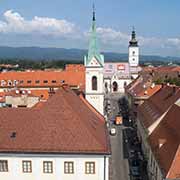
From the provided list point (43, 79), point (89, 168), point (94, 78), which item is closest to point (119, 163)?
point (94, 78)

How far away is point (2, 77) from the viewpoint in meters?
108

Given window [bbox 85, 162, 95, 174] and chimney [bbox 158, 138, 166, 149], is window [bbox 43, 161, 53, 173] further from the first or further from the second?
chimney [bbox 158, 138, 166, 149]

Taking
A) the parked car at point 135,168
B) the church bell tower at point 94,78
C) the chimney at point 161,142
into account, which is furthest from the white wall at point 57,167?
the church bell tower at point 94,78

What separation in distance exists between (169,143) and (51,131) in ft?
41.6

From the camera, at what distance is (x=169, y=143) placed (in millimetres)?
36969

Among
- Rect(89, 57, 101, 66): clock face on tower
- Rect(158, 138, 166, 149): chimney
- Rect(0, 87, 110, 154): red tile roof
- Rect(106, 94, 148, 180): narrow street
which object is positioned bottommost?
Rect(106, 94, 148, 180): narrow street

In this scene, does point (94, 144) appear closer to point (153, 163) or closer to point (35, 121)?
point (35, 121)

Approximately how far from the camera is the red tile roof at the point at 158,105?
50531 millimetres

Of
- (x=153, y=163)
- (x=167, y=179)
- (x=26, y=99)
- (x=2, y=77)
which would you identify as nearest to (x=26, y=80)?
(x=2, y=77)

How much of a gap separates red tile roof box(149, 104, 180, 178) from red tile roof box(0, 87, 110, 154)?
19.7 ft

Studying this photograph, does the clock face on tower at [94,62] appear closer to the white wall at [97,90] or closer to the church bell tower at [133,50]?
the white wall at [97,90]

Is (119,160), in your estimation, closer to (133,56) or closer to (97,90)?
(97,90)

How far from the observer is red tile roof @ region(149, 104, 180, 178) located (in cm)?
3228

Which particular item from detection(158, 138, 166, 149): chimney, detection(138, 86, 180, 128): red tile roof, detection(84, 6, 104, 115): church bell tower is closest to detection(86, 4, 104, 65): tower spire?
detection(84, 6, 104, 115): church bell tower
